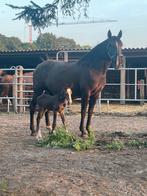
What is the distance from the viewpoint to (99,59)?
968 centimetres

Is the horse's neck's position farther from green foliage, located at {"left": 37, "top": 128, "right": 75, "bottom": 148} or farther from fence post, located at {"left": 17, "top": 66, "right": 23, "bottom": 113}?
fence post, located at {"left": 17, "top": 66, "right": 23, "bottom": 113}

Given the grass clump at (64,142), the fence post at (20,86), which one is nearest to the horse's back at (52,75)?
the grass clump at (64,142)

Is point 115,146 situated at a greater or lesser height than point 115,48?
lesser

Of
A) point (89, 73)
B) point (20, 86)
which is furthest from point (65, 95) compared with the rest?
point (20, 86)

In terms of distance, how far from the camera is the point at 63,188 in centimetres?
543

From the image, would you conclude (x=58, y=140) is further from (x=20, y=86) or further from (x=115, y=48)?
(x=20, y=86)

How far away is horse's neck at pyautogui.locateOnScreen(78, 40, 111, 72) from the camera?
31.7ft

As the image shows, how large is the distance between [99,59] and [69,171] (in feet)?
13.3

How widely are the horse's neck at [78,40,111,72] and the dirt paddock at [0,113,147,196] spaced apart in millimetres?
2117

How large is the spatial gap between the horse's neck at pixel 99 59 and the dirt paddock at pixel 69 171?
2.12 meters

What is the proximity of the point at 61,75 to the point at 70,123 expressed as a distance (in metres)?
3.01

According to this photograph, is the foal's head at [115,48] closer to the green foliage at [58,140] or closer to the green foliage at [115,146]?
the green foliage at [58,140]

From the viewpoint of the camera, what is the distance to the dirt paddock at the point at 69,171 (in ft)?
17.7

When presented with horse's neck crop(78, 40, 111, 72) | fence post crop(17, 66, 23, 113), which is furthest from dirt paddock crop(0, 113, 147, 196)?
fence post crop(17, 66, 23, 113)
